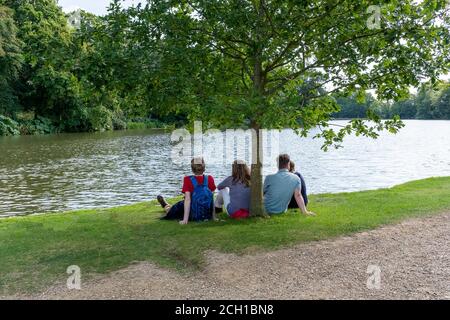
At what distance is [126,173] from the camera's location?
25672mm

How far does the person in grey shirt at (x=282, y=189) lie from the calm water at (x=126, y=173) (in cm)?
883

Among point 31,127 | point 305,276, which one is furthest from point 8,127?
point 305,276

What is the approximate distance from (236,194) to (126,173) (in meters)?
16.7

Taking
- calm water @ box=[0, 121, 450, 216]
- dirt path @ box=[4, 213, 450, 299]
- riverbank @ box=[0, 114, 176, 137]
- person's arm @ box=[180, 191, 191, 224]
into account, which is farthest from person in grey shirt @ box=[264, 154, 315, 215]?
riverbank @ box=[0, 114, 176, 137]

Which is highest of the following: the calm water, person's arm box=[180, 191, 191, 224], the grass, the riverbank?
the riverbank

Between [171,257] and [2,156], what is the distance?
30408 mm

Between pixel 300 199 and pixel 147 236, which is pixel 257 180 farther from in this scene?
pixel 147 236

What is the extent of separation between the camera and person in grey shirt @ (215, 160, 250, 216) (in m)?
9.90

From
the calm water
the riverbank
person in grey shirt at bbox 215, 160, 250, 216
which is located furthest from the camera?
the riverbank

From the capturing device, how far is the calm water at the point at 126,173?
18.7 meters

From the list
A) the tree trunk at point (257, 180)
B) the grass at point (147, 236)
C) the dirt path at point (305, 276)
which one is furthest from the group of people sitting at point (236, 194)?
the dirt path at point (305, 276)

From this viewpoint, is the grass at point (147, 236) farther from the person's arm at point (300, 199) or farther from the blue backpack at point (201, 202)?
the blue backpack at point (201, 202)

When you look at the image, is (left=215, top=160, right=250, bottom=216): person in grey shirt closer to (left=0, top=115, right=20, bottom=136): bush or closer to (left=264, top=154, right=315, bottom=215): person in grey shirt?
(left=264, top=154, right=315, bottom=215): person in grey shirt
